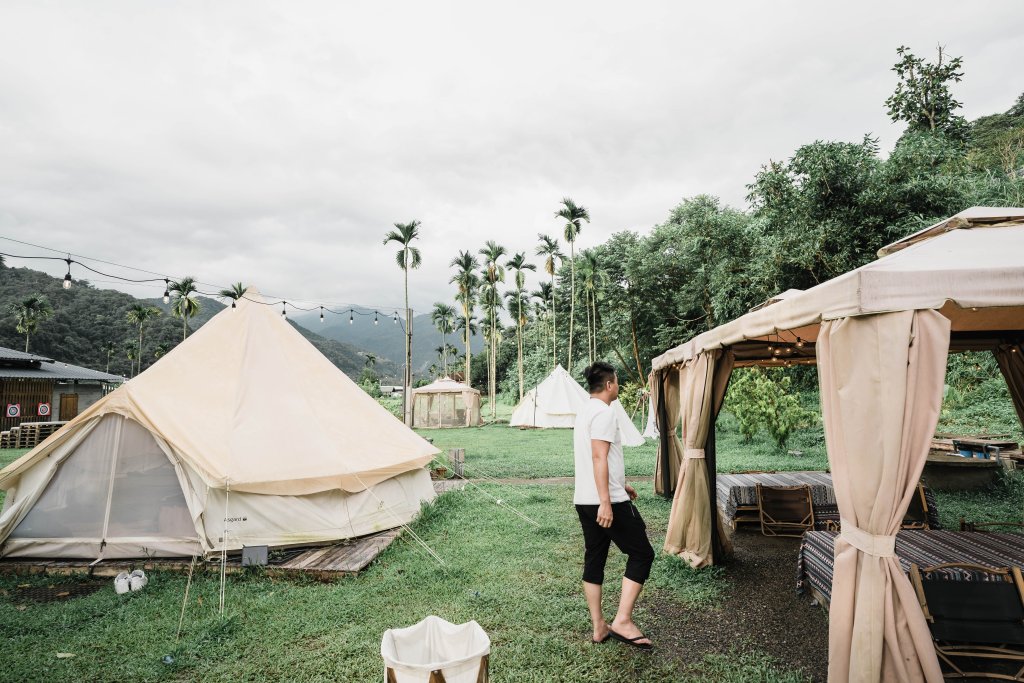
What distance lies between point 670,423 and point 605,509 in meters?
5.90

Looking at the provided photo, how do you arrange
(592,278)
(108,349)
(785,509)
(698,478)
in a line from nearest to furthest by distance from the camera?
(698,478)
(785,509)
(592,278)
(108,349)

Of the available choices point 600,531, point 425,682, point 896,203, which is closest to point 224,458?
point 600,531

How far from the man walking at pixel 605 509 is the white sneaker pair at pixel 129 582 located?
459 cm

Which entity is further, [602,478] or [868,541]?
[602,478]

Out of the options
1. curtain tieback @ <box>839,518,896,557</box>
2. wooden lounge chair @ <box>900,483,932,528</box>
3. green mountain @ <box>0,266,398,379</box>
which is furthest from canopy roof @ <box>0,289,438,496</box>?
green mountain @ <box>0,266,398,379</box>

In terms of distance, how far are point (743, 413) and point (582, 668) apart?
12571 millimetres

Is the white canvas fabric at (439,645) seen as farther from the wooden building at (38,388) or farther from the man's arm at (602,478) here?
the wooden building at (38,388)

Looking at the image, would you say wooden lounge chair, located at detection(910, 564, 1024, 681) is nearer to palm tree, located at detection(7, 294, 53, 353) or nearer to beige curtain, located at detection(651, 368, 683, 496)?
beige curtain, located at detection(651, 368, 683, 496)

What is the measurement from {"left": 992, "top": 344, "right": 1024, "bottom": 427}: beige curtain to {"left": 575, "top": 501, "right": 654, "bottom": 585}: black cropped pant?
5426mm

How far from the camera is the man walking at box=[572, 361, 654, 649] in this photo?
11.5ft

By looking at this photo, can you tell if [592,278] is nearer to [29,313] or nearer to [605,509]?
[605,509]

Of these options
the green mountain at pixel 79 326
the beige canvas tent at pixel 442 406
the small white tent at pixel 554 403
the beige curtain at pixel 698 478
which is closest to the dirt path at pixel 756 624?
the beige curtain at pixel 698 478

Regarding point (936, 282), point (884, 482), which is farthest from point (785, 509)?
point (936, 282)

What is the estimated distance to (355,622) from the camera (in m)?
4.24
